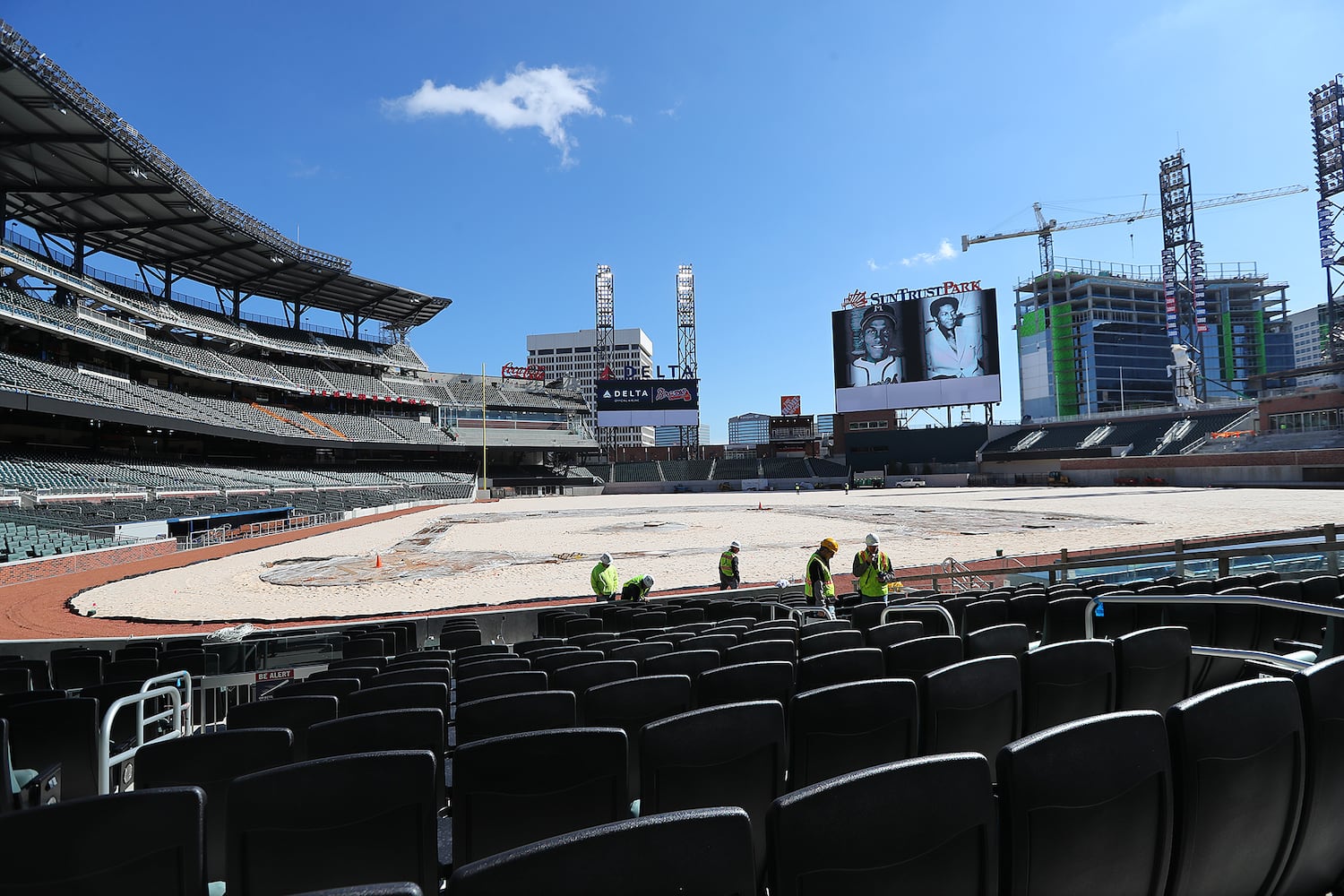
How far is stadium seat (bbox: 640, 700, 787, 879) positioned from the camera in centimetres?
264

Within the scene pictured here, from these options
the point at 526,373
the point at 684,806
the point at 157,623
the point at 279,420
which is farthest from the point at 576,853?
the point at 526,373

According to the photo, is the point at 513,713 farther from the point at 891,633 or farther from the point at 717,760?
the point at 891,633

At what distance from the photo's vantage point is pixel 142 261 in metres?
61.8

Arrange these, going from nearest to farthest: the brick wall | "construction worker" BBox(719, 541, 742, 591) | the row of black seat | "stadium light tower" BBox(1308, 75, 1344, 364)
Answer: the row of black seat < "construction worker" BBox(719, 541, 742, 591) < the brick wall < "stadium light tower" BBox(1308, 75, 1344, 364)

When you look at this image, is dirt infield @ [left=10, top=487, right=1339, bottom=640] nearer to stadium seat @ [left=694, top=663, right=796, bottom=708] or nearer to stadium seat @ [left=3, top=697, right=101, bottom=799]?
stadium seat @ [left=3, top=697, right=101, bottom=799]

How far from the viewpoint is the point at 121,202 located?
1914 inches

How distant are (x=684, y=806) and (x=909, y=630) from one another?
3.99 m

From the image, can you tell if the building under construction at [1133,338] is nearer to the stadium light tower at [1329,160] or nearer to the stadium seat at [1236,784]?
the stadium light tower at [1329,160]

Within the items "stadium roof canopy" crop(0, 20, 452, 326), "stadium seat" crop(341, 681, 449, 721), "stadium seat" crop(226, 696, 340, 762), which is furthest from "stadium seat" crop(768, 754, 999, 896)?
"stadium roof canopy" crop(0, 20, 452, 326)

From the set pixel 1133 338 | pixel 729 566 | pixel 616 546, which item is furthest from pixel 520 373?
pixel 1133 338

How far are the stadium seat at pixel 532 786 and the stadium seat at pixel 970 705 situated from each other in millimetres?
1556

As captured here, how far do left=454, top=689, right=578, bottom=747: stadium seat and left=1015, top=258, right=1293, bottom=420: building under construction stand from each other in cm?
15401

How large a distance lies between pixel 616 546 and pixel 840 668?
25.6 meters

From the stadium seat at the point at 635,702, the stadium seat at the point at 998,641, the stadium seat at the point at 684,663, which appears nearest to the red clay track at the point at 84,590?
the stadium seat at the point at 998,641
